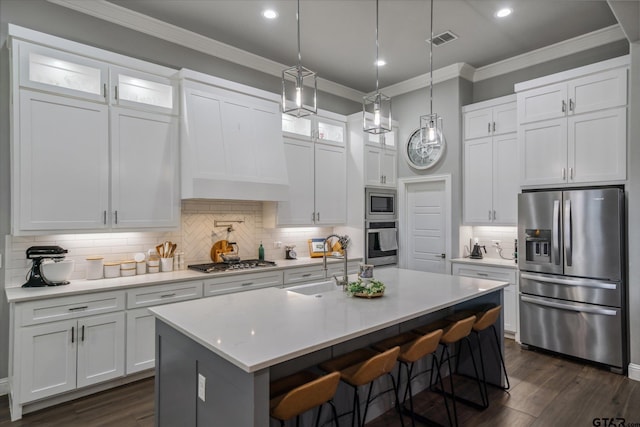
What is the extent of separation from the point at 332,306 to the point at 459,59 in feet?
13.0

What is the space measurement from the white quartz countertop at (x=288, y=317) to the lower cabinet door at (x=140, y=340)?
109 cm

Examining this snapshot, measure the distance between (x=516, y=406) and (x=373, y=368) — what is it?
5.46ft

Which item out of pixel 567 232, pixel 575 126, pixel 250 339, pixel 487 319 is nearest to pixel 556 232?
pixel 567 232

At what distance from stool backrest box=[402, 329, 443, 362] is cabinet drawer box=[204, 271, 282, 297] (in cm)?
209

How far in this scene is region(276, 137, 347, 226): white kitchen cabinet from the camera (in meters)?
4.73

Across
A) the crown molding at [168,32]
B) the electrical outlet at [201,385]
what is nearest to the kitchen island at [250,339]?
the electrical outlet at [201,385]

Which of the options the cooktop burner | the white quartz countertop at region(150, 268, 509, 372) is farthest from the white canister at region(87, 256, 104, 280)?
the white quartz countertop at region(150, 268, 509, 372)

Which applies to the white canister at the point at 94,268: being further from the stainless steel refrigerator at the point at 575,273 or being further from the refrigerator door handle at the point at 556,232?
the refrigerator door handle at the point at 556,232

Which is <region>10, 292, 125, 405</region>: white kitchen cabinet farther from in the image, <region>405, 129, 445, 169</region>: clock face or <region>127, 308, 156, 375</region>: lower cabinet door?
<region>405, 129, 445, 169</region>: clock face

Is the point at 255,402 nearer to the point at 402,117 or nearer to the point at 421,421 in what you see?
the point at 421,421

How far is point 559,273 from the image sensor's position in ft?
12.5

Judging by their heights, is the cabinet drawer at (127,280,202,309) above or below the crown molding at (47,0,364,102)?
below

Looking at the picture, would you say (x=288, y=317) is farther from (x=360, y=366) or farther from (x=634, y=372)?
(x=634, y=372)

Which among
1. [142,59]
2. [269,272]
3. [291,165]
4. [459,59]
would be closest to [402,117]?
[459,59]
